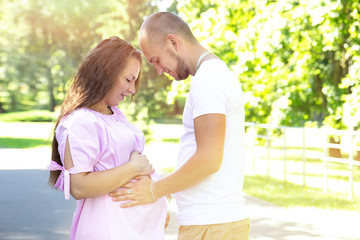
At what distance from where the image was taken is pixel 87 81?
278 cm

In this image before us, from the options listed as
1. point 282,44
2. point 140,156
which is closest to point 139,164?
point 140,156

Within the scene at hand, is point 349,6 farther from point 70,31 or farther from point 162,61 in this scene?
point 70,31

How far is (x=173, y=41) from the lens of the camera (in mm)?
2740

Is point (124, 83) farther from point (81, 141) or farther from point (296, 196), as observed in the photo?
point (296, 196)

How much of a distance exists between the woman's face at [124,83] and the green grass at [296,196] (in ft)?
24.8

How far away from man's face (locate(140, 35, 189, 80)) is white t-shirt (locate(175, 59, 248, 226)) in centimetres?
16

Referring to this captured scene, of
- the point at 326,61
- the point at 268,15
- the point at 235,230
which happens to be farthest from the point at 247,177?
the point at 235,230

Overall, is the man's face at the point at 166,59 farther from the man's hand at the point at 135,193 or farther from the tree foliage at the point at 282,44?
the tree foliage at the point at 282,44

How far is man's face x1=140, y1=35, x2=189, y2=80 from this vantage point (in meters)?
2.77

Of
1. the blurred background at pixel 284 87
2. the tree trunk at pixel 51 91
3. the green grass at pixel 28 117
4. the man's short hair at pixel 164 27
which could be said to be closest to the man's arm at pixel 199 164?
the man's short hair at pixel 164 27

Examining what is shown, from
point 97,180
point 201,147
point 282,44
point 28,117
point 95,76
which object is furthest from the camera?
point 28,117

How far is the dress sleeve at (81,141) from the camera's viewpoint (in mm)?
2615

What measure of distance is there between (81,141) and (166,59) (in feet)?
1.91

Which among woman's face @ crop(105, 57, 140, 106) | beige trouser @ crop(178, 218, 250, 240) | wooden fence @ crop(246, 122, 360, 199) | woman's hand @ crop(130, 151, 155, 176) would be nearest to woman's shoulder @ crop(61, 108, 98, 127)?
woman's face @ crop(105, 57, 140, 106)
